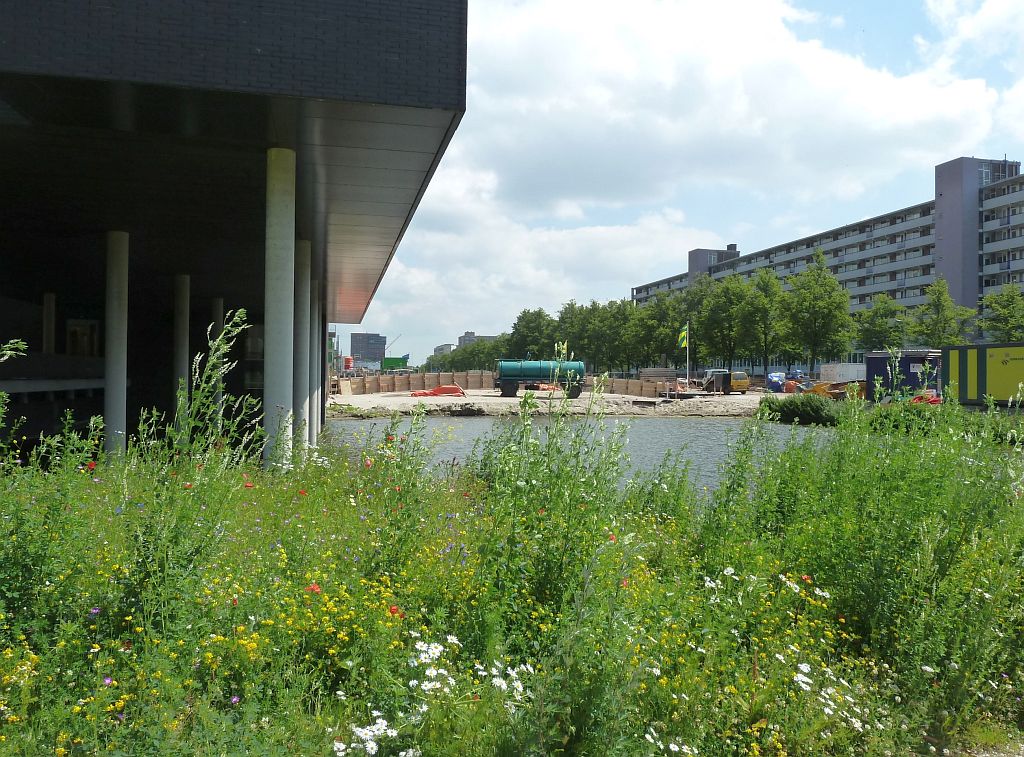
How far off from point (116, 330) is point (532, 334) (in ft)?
246

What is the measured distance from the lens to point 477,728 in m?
3.38

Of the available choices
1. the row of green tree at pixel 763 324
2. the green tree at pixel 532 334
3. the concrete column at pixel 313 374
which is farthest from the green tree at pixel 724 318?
the concrete column at pixel 313 374

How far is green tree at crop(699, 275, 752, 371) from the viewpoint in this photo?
62969mm

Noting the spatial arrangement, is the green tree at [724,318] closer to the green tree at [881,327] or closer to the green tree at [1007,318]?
the green tree at [881,327]

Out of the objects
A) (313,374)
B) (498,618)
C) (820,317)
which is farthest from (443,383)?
(498,618)

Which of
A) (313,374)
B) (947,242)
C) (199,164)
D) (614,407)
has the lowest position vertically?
(614,407)

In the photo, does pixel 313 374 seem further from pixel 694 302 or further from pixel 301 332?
pixel 694 302

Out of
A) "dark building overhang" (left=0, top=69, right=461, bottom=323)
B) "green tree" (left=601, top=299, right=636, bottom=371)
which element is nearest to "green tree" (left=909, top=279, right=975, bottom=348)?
"green tree" (left=601, top=299, right=636, bottom=371)

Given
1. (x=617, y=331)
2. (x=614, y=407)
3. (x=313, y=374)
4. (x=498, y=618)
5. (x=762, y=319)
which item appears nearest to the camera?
(x=498, y=618)

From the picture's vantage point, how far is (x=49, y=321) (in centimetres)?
2436

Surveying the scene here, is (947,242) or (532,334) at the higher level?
(947,242)

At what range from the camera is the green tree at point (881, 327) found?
60906mm

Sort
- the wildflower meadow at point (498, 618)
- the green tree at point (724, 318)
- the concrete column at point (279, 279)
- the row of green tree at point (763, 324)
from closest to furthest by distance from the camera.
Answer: the wildflower meadow at point (498, 618) < the concrete column at point (279, 279) < the row of green tree at point (763, 324) < the green tree at point (724, 318)

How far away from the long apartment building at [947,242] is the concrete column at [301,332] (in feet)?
182
